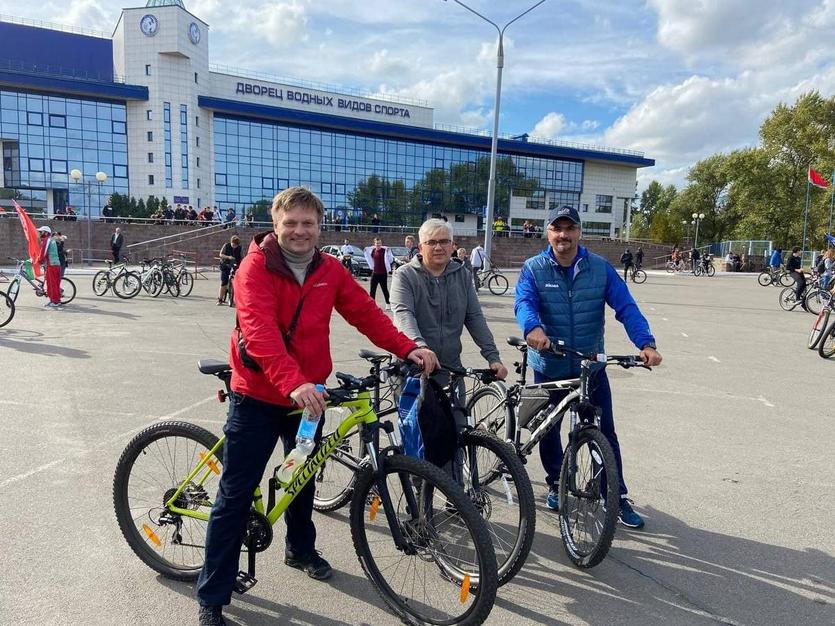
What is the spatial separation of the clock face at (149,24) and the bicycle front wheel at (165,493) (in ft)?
208

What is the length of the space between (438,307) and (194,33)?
6378 centimetres

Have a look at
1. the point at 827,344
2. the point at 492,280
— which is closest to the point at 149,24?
the point at 492,280

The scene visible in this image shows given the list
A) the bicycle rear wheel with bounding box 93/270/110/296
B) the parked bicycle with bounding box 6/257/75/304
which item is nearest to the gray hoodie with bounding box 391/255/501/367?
the parked bicycle with bounding box 6/257/75/304

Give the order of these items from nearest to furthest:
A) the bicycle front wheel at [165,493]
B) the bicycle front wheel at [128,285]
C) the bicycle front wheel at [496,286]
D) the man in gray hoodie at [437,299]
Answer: the bicycle front wheel at [165,493]
the man in gray hoodie at [437,299]
the bicycle front wheel at [128,285]
the bicycle front wheel at [496,286]

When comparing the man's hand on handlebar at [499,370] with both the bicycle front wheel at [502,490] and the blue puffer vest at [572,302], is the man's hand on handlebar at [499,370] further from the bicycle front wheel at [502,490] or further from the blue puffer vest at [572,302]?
the blue puffer vest at [572,302]

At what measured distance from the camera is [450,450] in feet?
10.5

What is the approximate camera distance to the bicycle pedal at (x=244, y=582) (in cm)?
281

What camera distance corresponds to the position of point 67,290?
15.1 m

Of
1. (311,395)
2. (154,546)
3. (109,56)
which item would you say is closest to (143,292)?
(154,546)

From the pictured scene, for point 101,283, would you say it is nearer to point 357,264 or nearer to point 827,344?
point 357,264

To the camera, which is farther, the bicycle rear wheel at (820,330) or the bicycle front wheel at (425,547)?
the bicycle rear wheel at (820,330)

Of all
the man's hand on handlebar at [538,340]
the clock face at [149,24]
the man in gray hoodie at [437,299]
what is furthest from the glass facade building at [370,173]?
the man's hand on handlebar at [538,340]

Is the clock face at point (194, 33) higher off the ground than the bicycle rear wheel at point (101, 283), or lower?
higher

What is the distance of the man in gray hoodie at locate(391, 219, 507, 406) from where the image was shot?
3.62 m
